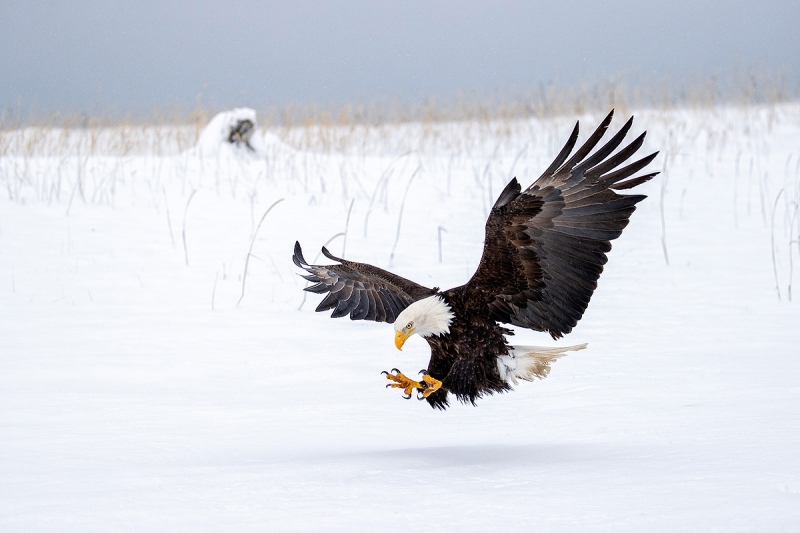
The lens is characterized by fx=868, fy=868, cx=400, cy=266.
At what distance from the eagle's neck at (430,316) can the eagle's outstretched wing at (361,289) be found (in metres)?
0.48

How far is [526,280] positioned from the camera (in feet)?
10.2

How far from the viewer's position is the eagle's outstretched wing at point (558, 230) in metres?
2.98

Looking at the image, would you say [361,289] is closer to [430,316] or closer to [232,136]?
[430,316]

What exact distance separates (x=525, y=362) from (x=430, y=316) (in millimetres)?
468

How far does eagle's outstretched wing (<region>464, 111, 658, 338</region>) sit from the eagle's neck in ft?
0.44

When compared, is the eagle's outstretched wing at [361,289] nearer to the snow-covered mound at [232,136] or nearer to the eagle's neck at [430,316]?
the eagle's neck at [430,316]

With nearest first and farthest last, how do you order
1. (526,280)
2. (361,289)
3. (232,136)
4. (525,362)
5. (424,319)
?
(424,319) → (526,280) → (525,362) → (361,289) → (232,136)

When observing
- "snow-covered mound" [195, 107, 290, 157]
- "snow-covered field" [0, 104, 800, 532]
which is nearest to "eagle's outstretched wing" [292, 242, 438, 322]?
"snow-covered field" [0, 104, 800, 532]

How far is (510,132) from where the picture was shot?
1272 cm

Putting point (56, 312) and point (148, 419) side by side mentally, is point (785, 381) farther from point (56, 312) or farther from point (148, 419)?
point (56, 312)

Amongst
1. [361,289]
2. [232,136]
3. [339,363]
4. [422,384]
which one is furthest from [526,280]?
[232,136]

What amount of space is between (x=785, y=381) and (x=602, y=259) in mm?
1320

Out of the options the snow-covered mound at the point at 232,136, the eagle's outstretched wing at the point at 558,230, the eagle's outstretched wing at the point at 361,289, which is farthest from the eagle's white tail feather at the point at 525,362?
the snow-covered mound at the point at 232,136

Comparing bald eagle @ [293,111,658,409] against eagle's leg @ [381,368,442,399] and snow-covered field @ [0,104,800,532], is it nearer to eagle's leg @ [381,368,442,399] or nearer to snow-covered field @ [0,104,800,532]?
eagle's leg @ [381,368,442,399]
